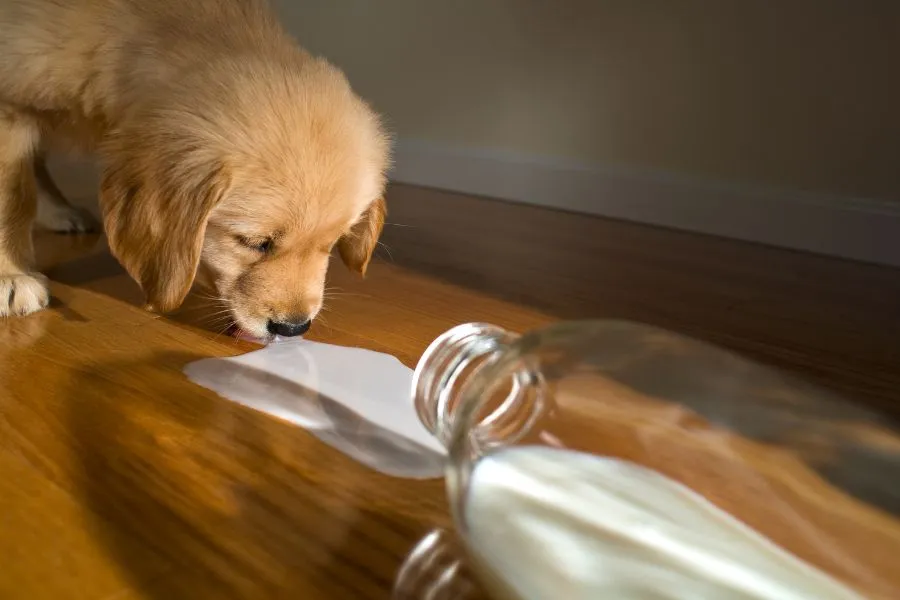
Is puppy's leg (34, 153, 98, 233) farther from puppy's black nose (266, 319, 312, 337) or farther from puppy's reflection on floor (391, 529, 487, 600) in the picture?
puppy's reflection on floor (391, 529, 487, 600)

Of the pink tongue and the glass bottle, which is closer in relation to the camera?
the glass bottle

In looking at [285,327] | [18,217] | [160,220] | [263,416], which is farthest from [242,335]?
[18,217]

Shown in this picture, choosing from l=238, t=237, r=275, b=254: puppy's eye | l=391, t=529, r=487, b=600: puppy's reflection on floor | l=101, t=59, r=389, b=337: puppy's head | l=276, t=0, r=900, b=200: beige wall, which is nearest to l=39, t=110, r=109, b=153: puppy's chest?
l=101, t=59, r=389, b=337: puppy's head

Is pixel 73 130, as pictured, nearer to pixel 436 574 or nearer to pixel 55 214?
pixel 55 214

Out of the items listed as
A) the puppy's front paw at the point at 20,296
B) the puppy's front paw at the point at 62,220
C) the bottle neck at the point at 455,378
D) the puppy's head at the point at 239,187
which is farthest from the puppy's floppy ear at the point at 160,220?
the puppy's front paw at the point at 62,220

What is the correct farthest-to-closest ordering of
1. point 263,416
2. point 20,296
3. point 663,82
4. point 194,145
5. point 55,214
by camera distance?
1. point 663,82
2. point 55,214
3. point 20,296
4. point 194,145
5. point 263,416

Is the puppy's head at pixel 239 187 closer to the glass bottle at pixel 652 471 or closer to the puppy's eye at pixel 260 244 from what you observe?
the puppy's eye at pixel 260 244

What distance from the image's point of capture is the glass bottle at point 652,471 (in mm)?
542

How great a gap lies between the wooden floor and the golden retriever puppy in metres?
0.10

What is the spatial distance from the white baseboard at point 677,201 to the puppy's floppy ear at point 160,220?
5.09 feet

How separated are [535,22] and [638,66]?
0.39 meters

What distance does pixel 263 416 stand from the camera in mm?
896

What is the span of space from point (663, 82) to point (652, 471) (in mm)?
1834

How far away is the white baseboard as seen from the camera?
1990 millimetres
